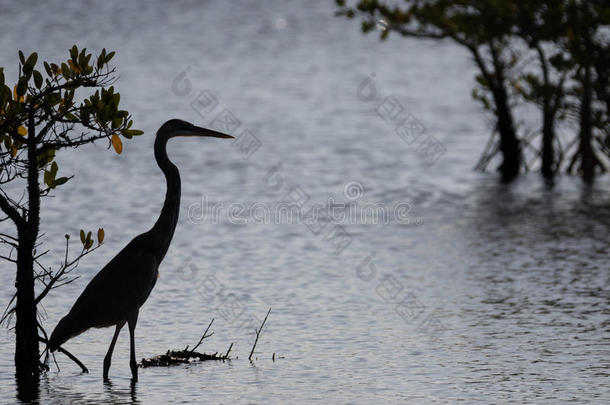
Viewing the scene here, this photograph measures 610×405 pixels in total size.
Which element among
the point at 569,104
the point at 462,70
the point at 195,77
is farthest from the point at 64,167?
the point at 462,70

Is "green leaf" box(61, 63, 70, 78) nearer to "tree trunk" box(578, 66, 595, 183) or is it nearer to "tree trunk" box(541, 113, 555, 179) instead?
"tree trunk" box(578, 66, 595, 183)

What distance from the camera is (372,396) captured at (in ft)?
28.9

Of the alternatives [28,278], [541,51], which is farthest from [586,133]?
[28,278]

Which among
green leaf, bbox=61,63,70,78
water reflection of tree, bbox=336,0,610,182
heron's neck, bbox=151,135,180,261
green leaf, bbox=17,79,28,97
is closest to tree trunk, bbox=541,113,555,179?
water reflection of tree, bbox=336,0,610,182

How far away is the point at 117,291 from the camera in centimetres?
923

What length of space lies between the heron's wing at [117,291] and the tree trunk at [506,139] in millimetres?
15004

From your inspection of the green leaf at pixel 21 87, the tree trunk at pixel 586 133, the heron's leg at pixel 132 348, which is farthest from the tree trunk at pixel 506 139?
the green leaf at pixel 21 87

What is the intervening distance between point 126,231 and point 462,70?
47748 mm

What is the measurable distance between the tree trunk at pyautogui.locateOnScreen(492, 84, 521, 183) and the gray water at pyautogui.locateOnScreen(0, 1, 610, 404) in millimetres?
501

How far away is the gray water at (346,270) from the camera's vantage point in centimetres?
934

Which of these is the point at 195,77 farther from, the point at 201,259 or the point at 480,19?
the point at 201,259

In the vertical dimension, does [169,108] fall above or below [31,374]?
above

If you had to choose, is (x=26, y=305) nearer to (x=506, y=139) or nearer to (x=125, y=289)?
(x=125, y=289)

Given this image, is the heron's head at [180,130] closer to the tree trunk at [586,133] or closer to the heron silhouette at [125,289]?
the heron silhouette at [125,289]
